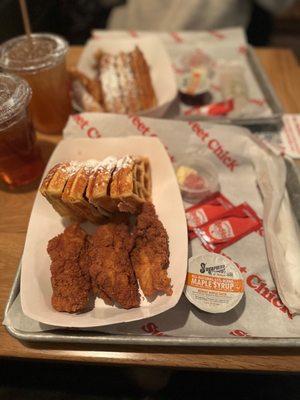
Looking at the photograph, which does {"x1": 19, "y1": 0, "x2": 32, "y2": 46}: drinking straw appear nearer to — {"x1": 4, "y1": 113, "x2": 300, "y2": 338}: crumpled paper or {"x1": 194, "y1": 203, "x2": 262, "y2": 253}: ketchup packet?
{"x1": 4, "y1": 113, "x2": 300, "y2": 338}: crumpled paper

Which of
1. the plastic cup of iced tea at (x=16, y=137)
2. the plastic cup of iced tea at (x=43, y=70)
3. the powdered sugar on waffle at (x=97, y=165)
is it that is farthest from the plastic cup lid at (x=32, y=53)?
the powdered sugar on waffle at (x=97, y=165)

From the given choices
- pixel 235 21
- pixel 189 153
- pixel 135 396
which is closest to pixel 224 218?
pixel 189 153

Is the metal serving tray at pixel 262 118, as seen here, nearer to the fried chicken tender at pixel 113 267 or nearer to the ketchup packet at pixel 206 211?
the ketchup packet at pixel 206 211

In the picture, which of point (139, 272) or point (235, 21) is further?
point (235, 21)

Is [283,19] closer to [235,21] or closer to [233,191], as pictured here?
[235,21]

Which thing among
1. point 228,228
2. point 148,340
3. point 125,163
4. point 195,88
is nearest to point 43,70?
point 125,163

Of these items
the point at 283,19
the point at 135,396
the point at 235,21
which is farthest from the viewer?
the point at 283,19

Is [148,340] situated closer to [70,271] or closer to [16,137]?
[70,271]
